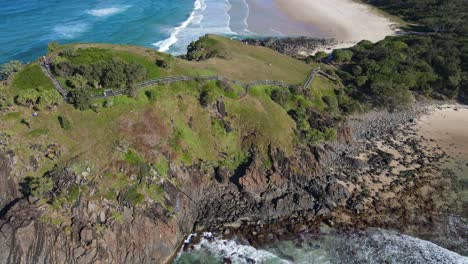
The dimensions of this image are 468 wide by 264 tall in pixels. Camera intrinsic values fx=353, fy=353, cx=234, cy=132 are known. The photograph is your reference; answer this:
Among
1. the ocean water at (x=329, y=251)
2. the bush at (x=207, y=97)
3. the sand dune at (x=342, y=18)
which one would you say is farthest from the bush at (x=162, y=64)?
the sand dune at (x=342, y=18)

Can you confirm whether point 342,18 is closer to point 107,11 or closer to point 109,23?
point 109,23

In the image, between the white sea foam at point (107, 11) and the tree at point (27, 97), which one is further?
the white sea foam at point (107, 11)

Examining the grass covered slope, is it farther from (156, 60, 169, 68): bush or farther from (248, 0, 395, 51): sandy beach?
(248, 0, 395, 51): sandy beach

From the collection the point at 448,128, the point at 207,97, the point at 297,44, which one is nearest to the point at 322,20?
the point at 297,44

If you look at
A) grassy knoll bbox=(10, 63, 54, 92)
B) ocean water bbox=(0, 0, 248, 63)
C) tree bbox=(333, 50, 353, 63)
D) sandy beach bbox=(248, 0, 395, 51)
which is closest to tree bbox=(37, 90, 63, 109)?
grassy knoll bbox=(10, 63, 54, 92)

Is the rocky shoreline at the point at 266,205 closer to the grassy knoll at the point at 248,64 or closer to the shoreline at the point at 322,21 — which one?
the grassy knoll at the point at 248,64

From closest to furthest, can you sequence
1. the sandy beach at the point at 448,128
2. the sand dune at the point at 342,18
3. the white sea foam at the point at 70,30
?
the sandy beach at the point at 448,128 < the white sea foam at the point at 70,30 < the sand dune at the point at 342,18

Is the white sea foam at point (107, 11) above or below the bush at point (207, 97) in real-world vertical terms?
below
